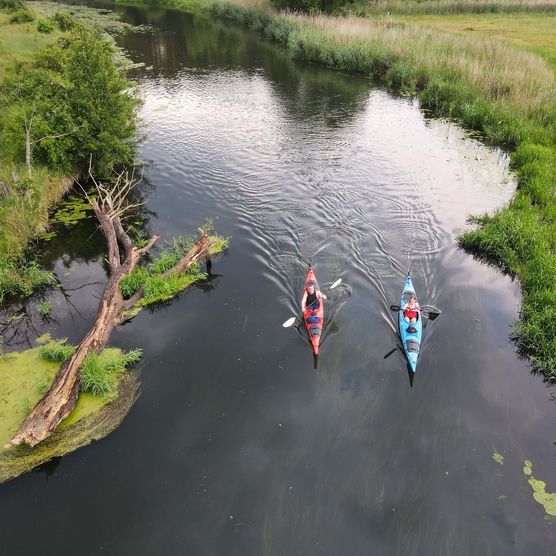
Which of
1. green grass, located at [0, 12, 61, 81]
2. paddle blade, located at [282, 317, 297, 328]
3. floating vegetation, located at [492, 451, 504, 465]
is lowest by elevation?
floating vegetation, located at [492, 451, 504, 465]

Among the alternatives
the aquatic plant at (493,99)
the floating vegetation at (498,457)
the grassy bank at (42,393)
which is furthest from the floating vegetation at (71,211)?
the floating vegetation at (498,457)

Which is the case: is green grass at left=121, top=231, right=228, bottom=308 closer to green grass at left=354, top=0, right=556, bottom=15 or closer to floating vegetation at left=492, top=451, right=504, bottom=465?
floating vegetation at left=492, top=451, right=504, bottom=465

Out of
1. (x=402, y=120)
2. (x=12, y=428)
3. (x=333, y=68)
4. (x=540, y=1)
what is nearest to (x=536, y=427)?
(x=12, y=428)

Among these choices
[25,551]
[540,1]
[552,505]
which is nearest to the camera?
[25,551]

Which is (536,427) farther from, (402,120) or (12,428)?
(402,120)

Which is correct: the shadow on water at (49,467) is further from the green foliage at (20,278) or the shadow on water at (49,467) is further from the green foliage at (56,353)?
the green foliage at (20,278)

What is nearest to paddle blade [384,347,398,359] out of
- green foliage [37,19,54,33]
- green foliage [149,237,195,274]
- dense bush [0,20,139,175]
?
green foliage [149,237,195,274]

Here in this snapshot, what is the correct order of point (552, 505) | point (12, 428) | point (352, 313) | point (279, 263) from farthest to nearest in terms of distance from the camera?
point (279, 263) < point (352, 313) < point (12, 428) < point (552, 505)
